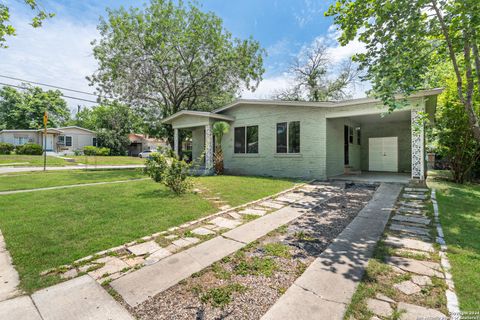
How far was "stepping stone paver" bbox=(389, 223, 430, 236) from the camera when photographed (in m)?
3.95

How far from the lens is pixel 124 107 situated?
1731cm

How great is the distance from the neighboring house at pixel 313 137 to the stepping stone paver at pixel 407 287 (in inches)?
282

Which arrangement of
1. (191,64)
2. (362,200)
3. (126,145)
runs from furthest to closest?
(126,145)
(191,64)
(362,200)

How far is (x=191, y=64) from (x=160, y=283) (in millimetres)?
15435

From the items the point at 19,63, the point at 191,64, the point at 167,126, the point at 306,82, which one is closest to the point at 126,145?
the point at 19,63

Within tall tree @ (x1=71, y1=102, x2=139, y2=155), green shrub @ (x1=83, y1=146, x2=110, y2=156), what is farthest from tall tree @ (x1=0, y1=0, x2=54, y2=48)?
tall tree @ (x1=71, y1=102, x2=139, y2=155)

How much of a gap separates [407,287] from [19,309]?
3.72 m

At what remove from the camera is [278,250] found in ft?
10.8

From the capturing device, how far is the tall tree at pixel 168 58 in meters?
14.4

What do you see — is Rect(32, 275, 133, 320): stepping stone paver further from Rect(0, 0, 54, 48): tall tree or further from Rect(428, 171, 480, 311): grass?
Rect(0, 0, 54, 48): tall tree

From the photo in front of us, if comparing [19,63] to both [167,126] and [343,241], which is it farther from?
[343,241]

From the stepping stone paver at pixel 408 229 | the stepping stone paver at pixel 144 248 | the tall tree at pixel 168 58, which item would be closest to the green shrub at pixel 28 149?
the tall tree at pixel 168 58

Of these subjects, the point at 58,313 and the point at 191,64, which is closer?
the point at 58,313

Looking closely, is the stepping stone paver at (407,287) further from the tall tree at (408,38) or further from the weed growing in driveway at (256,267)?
the tall tree at (408,38)
